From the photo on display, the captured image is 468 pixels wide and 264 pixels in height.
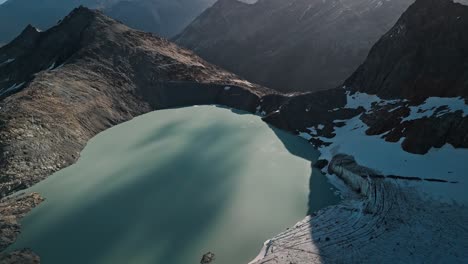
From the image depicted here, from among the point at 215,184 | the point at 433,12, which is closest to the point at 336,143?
the point at 215,184

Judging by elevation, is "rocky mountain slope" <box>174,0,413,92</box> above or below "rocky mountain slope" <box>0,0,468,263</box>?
above

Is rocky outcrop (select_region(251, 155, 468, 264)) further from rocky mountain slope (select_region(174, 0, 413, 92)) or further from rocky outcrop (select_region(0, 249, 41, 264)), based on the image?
rocky mountain slope (select_region(174, 0, 413, 92))

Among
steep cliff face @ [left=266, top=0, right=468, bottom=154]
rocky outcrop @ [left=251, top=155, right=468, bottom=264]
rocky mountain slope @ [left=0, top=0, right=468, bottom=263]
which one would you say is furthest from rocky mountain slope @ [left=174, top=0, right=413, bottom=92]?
rocky outcrop @ [left=251, top=155, right=468, bottom=264]

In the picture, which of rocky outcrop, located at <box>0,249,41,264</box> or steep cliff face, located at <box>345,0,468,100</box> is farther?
steep cliff face, located at <box>345,0,468,100</box>

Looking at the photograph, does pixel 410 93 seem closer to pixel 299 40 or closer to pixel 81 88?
pixel 81 88

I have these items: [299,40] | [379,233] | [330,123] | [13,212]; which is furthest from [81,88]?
[299,40]

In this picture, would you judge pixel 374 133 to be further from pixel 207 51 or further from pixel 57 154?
pixel 207 51

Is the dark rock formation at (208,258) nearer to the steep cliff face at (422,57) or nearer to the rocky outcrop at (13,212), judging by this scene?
the rocky outcrop at (13,212)
